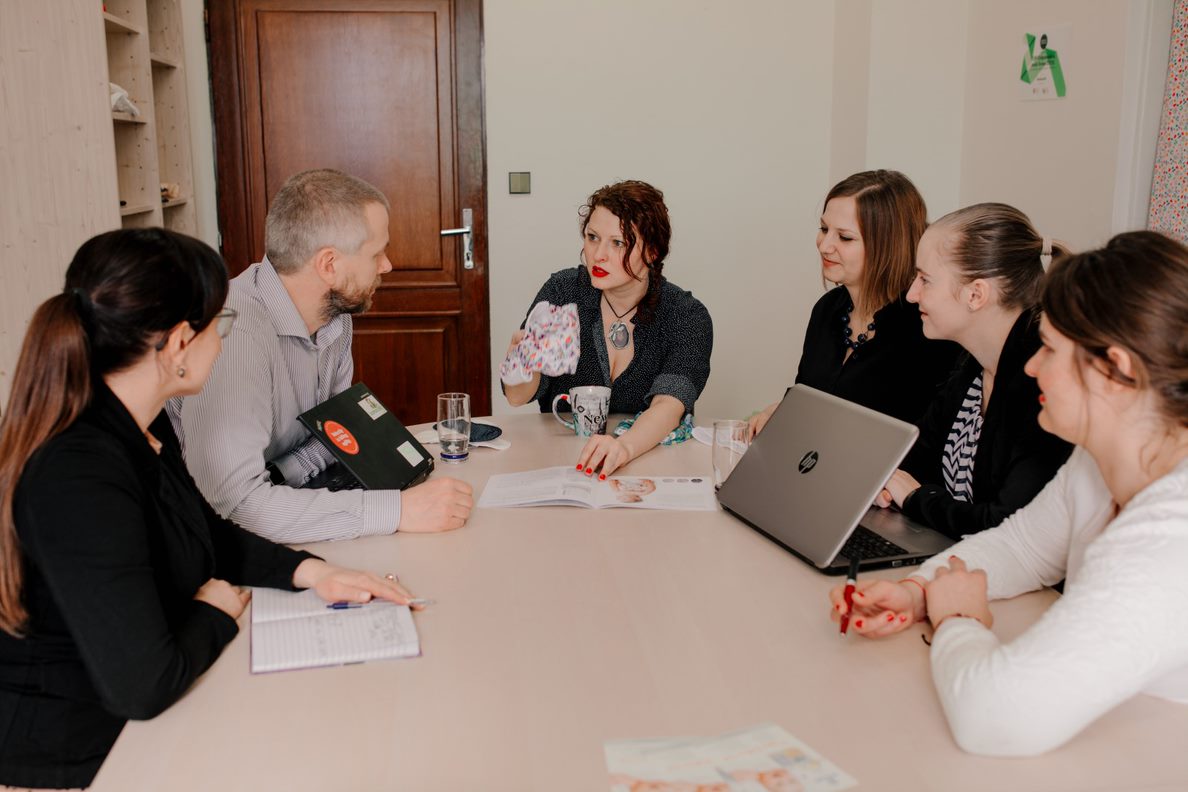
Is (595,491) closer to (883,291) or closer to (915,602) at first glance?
(915,602)

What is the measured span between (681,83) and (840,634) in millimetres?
3260

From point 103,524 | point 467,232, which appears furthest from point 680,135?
point 103,524

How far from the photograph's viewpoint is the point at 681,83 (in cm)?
423

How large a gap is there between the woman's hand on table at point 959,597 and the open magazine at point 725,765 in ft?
1.10

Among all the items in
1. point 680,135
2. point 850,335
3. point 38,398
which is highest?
point 680,135

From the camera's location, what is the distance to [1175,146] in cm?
287

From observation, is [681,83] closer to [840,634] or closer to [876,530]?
[876,530]

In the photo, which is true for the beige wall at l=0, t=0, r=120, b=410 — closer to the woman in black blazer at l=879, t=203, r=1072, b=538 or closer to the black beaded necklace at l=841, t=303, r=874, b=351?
the black beaded necklace at l=841, t=303, r=874, b=351

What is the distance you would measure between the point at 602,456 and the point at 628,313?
2.29ft

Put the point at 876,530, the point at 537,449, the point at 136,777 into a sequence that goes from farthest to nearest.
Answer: the point at 537,449, the point at 876,530, the point at 136,777

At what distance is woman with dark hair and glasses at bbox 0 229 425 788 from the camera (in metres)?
1.19

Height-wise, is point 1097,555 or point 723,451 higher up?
point 1097,555

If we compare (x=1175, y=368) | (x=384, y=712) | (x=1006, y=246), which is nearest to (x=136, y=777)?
(x=384, y=712)

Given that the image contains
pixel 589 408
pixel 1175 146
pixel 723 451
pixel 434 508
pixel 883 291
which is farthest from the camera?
pixel 1175 146
